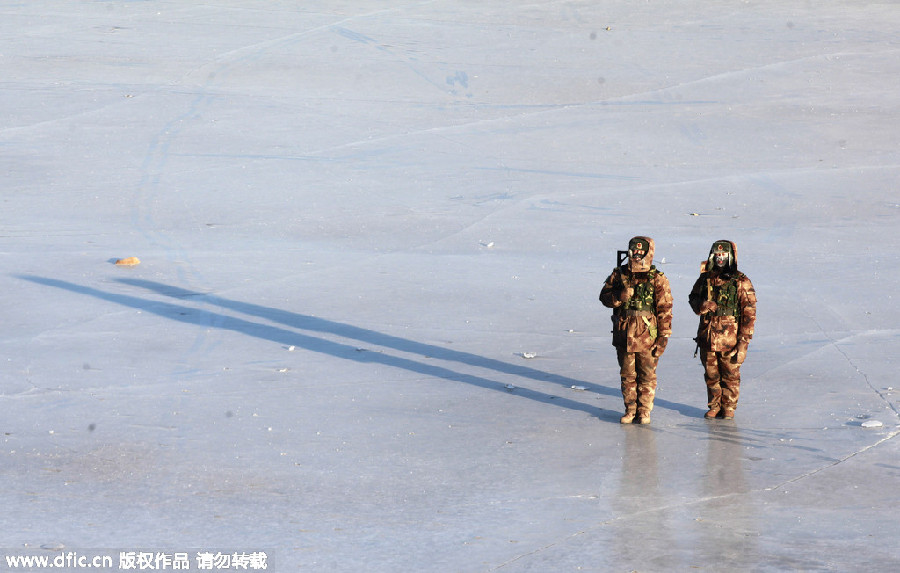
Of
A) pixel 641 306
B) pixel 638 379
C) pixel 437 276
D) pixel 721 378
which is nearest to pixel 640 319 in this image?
pixel 641 306

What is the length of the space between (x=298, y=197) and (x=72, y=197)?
2.69 metres

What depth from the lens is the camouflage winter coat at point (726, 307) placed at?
26.0 ft

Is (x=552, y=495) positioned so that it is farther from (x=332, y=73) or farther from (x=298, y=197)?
(x=332, y=73)

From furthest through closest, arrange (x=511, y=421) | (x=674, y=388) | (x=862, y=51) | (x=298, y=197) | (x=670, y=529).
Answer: (x=862, y=51) → (x=298, y=197) → (x=674, y=388) → (x=511, y=421) → (x=670, y=529)

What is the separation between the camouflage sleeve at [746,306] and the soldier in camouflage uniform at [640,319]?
1.56 ft

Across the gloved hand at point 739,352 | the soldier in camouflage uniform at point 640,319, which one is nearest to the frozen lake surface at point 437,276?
the soldier in camouflage uniform at point 640,319

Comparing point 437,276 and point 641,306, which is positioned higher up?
point 641,306

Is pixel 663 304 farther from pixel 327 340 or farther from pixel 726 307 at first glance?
pixel 327 340

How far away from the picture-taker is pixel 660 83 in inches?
734

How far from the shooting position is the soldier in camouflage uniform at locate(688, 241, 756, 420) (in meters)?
7.93

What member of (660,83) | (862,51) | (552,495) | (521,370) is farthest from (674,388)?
(862,51)

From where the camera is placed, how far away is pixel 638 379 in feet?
26.2

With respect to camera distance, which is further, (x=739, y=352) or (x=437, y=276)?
(x=437, y=276)

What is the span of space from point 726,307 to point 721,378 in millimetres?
484
